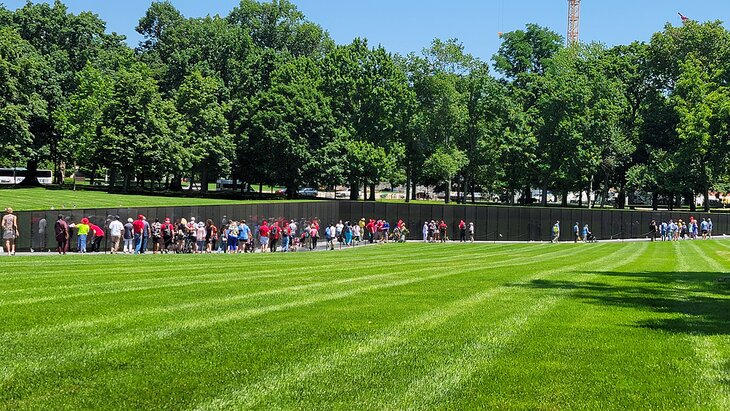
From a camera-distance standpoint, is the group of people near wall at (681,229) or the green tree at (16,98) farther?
the green tree at (16,98)

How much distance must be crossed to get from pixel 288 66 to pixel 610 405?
64.2 m

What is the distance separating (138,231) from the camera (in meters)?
30.0

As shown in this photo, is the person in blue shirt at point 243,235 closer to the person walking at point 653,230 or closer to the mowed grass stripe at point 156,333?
the mowed grass stripe at point 156,333

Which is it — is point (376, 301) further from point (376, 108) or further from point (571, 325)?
point (376, 108)

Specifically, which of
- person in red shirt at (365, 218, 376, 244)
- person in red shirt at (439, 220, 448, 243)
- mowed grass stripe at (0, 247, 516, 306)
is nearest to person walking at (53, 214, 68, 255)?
mowed grass stripe at (0, 247, 516, 306)

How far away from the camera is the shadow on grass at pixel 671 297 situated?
10.4 m

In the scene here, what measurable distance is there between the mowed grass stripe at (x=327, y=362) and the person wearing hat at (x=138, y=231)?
822 inches

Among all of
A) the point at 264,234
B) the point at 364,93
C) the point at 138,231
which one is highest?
the point at 364,93

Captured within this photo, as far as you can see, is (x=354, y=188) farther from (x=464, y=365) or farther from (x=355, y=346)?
(x=464, y=365)

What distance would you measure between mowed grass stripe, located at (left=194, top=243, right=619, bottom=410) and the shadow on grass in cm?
297

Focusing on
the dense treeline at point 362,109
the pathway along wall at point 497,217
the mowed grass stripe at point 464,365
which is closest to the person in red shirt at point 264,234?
the pathway along wall at point 497,217

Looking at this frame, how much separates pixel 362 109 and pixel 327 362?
60.3 m

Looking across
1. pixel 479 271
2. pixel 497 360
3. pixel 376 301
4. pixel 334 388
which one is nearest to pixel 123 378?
pixel 334 388

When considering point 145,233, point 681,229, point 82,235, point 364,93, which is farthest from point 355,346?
point 364,93
